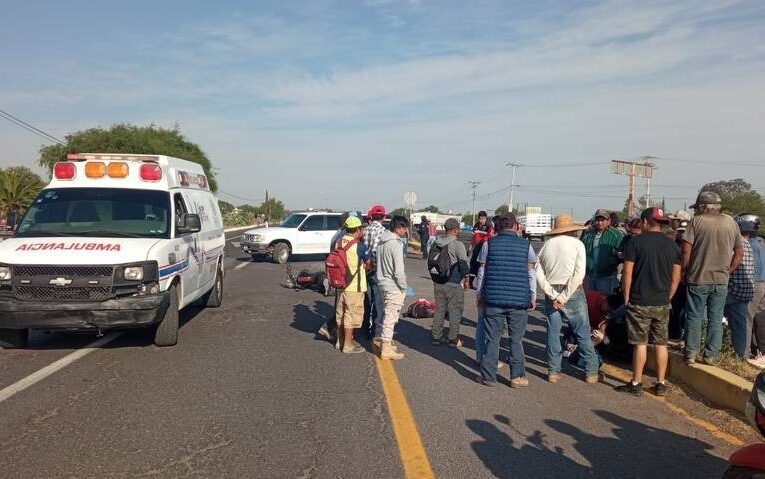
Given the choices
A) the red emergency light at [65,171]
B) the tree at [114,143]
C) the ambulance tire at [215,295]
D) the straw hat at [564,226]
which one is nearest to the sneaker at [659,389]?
the straw hat at [564,226]

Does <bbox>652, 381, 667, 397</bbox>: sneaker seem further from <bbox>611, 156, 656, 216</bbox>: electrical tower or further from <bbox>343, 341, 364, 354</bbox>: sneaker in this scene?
<bbox>611, 156, 656, 216</bbox>: electrical tower

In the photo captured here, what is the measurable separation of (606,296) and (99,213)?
6.44 metres

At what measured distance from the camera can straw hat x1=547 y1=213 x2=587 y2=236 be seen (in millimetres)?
6449

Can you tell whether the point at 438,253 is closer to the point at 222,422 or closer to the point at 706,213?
the point at 706,213

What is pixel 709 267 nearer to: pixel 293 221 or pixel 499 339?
pixel 499 339

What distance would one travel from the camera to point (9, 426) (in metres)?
4.81

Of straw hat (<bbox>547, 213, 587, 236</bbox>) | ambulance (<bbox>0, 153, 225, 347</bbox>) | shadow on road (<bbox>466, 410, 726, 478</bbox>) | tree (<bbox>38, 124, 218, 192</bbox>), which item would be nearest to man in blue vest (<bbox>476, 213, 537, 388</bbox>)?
straw hat (<bbox>547, 213, 587, 236</bbox>)

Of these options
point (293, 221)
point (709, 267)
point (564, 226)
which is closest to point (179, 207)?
point (564, 226)

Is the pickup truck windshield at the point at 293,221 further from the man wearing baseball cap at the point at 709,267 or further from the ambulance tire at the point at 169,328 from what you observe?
the man wearing baseball cap at the point at 709,267

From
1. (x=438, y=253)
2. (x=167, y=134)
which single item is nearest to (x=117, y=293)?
(x=438, y=253)

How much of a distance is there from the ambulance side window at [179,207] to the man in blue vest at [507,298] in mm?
4253

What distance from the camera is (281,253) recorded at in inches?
861

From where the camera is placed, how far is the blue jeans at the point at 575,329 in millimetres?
6340

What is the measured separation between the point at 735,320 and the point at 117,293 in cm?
688
